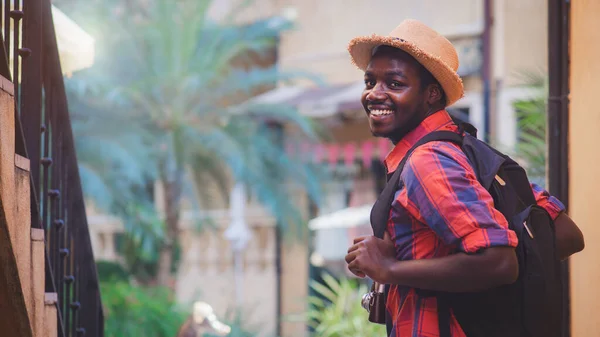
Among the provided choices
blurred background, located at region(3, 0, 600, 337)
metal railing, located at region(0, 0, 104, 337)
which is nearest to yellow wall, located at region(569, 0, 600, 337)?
metal railing, located at region(0, 0, 104, 337)

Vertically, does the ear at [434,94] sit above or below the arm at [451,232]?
above

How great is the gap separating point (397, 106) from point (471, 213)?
1.78ft

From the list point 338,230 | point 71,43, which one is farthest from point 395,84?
point 338,230

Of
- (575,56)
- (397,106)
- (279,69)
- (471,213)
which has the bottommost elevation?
(471,213)

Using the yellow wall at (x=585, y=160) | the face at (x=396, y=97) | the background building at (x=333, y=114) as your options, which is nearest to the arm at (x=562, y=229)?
the face at (x=396, y=97)

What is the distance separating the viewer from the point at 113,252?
65.3 ft

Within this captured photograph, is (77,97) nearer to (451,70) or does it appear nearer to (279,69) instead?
(279,69)

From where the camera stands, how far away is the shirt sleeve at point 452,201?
255cm

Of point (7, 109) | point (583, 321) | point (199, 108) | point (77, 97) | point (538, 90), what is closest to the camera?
point (7, 109)

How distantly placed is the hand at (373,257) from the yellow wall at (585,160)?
1837 mm

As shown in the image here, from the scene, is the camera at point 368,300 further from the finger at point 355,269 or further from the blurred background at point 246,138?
the blurred background at point 246,138

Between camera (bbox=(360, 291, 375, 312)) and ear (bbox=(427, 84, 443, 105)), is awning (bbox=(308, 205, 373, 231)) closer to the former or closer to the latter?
camera (bbox=(360, 291, 375, 312))

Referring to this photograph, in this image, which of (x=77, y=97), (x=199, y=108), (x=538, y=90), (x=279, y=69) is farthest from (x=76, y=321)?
(x=279, y=69)

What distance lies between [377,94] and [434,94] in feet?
0.66
